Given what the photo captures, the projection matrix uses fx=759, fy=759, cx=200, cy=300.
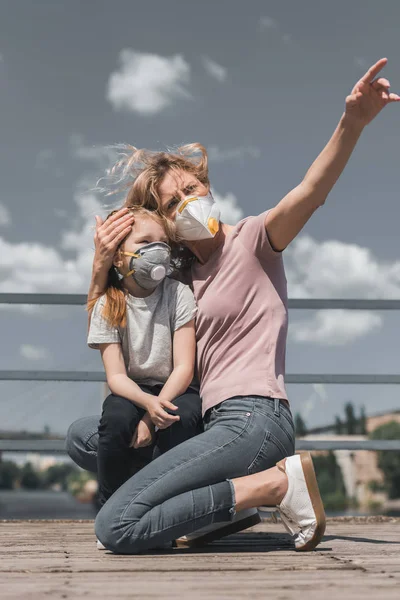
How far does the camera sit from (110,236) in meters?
2.42

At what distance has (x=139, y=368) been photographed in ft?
7.80

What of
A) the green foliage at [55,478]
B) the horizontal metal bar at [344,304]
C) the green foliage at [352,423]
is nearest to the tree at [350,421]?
the green foliage at [352,423]

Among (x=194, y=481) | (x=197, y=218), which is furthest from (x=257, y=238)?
(x=194, y=481)

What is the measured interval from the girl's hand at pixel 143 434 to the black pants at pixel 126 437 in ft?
0.05

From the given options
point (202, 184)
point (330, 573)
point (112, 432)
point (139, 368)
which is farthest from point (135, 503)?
point (202, 184)

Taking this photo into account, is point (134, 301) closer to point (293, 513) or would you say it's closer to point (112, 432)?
point (112, 432)

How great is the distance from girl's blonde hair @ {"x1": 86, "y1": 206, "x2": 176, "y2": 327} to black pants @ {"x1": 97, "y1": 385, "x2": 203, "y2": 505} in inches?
9.6

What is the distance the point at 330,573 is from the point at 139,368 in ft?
3.03

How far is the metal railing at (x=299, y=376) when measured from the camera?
3400 mm

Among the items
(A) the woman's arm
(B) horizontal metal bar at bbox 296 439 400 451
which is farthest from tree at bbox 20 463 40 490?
(A) the woman's arm

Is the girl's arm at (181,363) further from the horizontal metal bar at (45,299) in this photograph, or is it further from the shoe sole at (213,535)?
the horizontal metal bar at (45,299)

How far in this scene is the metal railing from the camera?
3400 mm

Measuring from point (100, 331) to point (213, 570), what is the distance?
0.89 metres

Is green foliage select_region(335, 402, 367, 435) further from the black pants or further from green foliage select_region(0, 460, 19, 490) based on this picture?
the black pants
